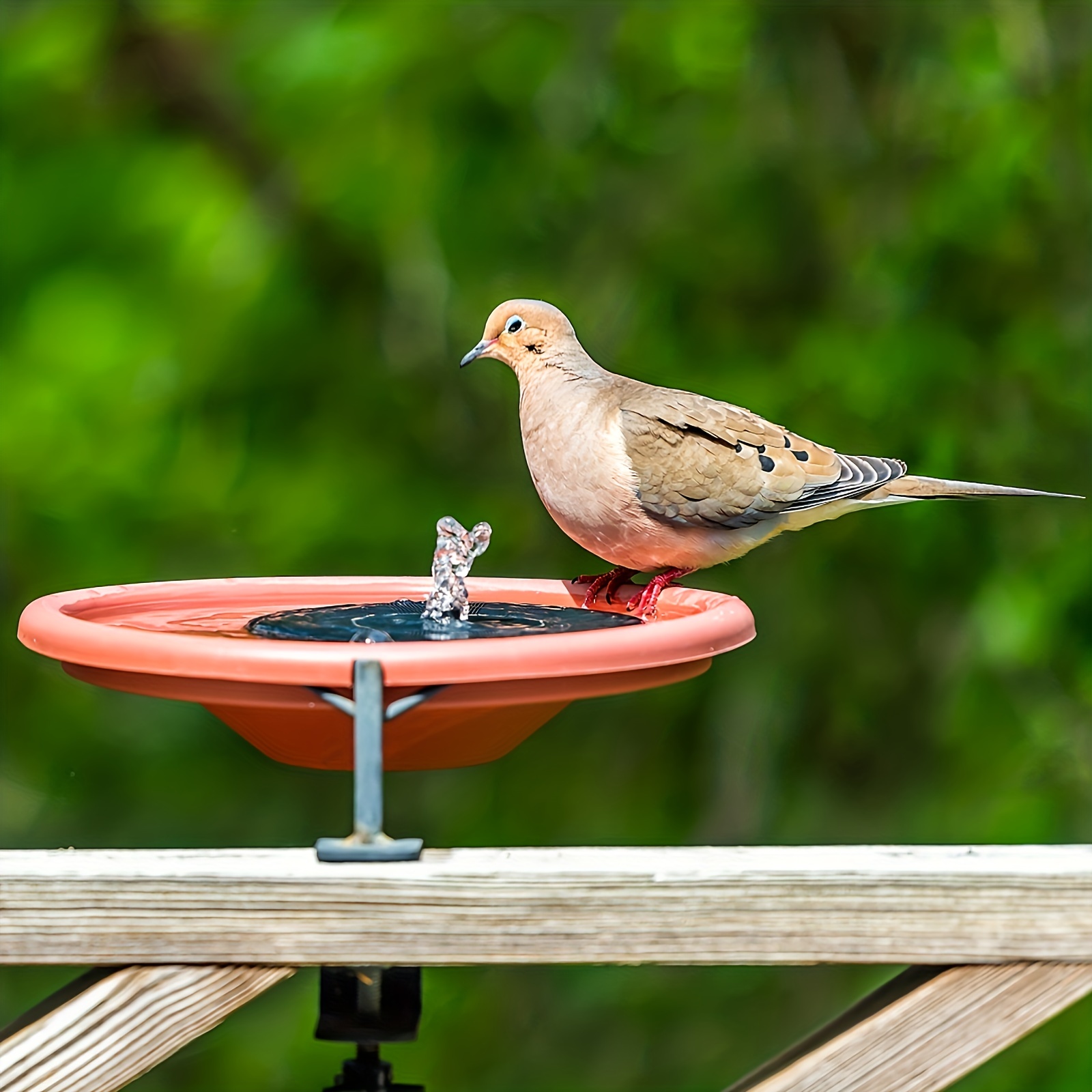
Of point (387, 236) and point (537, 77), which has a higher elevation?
point (537, 77)

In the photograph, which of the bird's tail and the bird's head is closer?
the bird's head

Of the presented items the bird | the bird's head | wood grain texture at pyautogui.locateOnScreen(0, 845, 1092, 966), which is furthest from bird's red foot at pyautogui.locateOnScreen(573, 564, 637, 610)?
wood grain texture at pyautogui.locateOnScreen(0, 845, 1092, 966)

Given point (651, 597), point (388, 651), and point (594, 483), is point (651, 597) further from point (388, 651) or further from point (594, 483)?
point (388, 651)

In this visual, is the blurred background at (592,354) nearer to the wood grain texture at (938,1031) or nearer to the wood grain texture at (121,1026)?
the wood grain texture at (938,1031)

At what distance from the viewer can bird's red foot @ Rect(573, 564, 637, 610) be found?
2.20 metres

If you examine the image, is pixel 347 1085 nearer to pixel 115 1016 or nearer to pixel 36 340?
pixel 115 1016

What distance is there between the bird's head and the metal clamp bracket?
118 centimetres

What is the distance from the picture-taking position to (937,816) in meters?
3.36

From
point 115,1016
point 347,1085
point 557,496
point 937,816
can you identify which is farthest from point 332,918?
point 937,816

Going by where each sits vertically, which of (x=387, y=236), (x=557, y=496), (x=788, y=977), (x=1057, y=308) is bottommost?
(x=788, y=977)

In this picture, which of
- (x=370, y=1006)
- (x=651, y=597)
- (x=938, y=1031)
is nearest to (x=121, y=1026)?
(x=370, y=1006)

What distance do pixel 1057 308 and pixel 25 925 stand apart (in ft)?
8.68

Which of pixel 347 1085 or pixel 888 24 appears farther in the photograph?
pixel 888 24

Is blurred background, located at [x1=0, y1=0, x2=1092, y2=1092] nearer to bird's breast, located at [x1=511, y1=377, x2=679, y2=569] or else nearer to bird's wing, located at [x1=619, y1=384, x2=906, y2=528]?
bird's wing, located at [x1=619, y1=384, x2=906, y2=528]
